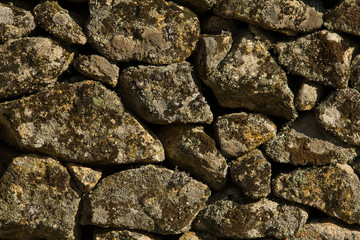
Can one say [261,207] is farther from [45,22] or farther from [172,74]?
[45,22]

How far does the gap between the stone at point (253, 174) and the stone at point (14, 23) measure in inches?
73.1

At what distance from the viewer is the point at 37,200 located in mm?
3148

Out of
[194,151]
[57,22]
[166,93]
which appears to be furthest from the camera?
[194,151]

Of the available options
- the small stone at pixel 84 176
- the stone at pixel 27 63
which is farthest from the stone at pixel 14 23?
the small stone at pixel 84 176

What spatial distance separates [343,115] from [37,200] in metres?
2.42

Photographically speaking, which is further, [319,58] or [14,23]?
[319,58]

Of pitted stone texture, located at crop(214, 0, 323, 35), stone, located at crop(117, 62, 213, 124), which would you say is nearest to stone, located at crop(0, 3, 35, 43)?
stone, located at crop(117, 62, 213, 124)

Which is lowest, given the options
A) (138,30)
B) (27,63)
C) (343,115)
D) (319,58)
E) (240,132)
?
(27,63)

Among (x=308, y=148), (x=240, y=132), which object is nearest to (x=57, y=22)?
(x=240, y=132)

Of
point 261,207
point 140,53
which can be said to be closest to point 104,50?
point 140,53

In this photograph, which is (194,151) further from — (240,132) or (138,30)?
(138,30)

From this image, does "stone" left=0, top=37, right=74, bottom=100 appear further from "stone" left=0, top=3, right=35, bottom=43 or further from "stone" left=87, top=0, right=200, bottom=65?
"stone" left=87, top=0, right=200, bottom=65

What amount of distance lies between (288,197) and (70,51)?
2.01 meters

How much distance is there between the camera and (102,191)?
126 inches
